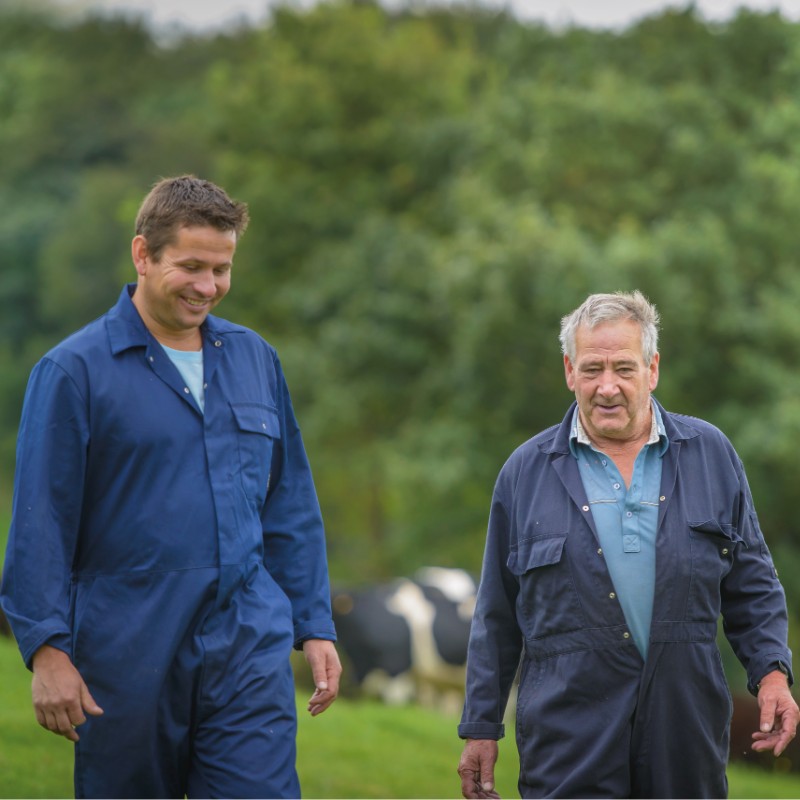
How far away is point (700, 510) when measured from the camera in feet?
15.5

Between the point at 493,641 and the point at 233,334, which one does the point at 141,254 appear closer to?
the point at 233,334

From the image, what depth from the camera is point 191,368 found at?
475cm

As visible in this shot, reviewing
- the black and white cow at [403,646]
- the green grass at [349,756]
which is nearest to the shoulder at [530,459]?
the green grass at [349,756]

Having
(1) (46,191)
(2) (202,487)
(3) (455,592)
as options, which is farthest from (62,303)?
(2) (202,487)

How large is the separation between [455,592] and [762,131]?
9.28 metres

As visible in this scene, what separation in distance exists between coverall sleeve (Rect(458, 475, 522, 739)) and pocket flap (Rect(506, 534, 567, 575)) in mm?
91

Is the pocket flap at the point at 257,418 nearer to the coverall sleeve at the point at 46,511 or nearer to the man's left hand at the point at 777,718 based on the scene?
the coverall sleeve at the point at 46,511

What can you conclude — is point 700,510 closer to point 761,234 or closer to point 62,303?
point 761,234

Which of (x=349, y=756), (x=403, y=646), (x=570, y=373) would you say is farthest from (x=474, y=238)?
(x=570, y=373)

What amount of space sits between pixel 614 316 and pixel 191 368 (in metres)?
1.41

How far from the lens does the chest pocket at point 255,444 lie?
4719 mm

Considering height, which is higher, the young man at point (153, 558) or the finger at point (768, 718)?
the young man at point (153, 558)

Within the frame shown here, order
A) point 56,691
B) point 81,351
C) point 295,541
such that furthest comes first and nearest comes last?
point 295,541, point 81,351, point 56,691

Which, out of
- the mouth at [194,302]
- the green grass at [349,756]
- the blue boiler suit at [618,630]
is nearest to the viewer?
the blue boiler suit at [618,630]
